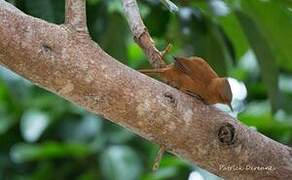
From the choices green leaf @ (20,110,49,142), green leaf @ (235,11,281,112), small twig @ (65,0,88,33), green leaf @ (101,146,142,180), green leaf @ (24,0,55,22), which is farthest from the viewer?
green leaf @ (20,110,49,142)

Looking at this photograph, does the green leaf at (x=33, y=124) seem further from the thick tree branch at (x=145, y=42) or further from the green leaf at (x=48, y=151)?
the thick tree branch at (x=145, y=42)

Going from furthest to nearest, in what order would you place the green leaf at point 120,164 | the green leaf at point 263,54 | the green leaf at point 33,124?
the green leaf at point 33,124, the green leaf at point 120,164, the green leaf at point 263,54

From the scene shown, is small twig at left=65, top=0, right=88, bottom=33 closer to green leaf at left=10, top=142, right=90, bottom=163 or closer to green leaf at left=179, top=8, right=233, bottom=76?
green leaf at left=179, top=8, right=233, bottom=76

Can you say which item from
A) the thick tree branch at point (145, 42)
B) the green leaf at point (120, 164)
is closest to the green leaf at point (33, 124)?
the green leaf at point (120, 164)

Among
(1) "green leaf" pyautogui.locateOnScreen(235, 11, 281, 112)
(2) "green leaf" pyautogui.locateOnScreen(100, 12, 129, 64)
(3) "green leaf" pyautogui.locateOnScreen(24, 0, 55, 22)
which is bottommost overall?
(2) "green leaf" pyautogui.locateOnScreen(100, 12, 129, 64)

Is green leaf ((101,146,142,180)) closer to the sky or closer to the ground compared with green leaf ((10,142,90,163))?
closer to the sky

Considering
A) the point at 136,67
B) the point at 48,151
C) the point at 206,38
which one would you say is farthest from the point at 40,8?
the point at 48,151

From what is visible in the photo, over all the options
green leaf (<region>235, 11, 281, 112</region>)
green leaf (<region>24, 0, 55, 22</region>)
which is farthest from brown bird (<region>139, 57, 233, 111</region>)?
green leaf (<region>235, 11, 281, 112</region>)

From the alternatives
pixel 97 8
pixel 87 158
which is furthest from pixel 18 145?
pixel 97 8

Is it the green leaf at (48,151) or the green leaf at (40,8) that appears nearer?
the green leaf at (40,8)

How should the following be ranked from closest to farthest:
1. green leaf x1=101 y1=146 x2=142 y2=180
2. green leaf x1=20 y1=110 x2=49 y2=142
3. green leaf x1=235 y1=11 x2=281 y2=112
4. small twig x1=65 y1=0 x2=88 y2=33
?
small twig x1=65 y1=0 x2=88 y2=33 < green leaf x1=235 y1=11 x2=281 y2=112 < green leaf x1=101 y1=146 x2=142 y2=180 < green leaf x1=20 y1=110 x2=49 y2=142
